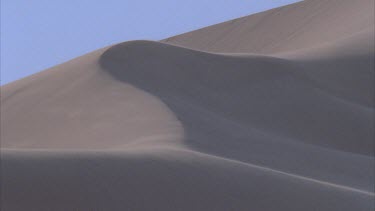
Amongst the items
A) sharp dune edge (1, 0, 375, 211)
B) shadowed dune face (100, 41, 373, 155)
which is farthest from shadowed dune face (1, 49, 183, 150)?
shadowed dune face (100, 41, 373, 155)

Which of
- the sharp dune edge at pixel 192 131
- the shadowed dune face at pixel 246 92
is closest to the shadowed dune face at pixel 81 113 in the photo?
the sharp dune edge at pixel 192 131

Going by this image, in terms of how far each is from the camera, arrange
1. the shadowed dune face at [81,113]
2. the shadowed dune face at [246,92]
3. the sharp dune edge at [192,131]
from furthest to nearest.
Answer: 1. the shadowed dune face at [246,92]
2. the shadowed dune face at [81,113]
3. the sharp dune edge at [192,131]

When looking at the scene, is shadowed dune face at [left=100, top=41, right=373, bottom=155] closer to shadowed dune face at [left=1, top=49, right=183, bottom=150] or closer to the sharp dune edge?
the sharp dune edge

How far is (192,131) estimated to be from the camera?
14.3m

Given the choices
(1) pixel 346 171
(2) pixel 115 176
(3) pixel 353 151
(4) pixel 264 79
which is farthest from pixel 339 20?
(2) pixel 115 176

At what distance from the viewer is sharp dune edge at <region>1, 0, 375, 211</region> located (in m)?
8.29

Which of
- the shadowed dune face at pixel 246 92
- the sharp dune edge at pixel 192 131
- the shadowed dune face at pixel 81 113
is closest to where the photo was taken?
the sharp dune edge at pixel 192 131

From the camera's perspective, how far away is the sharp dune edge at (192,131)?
829cm

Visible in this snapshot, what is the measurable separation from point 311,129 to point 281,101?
3.36ft

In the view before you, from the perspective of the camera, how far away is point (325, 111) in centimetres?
1822

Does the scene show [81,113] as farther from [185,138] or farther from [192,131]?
[185,138]

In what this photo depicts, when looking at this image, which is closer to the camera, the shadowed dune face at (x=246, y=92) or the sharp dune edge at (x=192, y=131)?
the sharp dune edge at (x=192, y=131)

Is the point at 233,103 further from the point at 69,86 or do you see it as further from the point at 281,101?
the point at 69,86

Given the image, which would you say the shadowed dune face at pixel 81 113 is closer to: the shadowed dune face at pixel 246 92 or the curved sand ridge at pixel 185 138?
the curved sand ridge at pixel 185 138
